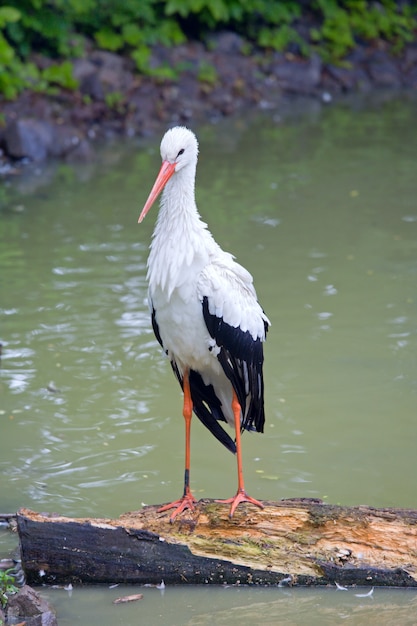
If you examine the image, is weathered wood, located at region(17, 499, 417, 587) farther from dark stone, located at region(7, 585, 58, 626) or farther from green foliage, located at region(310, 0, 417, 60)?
green foliage, located at region(310, 0, 417, 60)

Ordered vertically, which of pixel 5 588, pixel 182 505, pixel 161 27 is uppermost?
pixel 161 27

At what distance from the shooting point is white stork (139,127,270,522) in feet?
15.7

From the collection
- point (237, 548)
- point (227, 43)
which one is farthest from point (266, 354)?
point (227, 43)

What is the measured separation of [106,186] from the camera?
12391 mm

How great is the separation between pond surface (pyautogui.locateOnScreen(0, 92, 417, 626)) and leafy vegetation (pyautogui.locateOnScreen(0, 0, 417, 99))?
254cm

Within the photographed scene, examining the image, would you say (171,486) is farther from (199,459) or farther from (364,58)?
(364,58)

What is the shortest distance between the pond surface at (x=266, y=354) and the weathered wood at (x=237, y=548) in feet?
0.31

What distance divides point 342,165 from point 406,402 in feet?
22.3

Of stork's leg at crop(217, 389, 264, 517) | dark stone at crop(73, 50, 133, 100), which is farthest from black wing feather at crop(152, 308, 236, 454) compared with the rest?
dark stone at crop(73, 50, 133, 100)

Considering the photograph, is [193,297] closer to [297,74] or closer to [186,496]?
[186,496]

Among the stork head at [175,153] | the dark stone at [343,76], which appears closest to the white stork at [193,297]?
the stork head at [175,153]

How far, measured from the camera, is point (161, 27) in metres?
17.1

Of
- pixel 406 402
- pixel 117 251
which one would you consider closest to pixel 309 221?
pixel 117 251

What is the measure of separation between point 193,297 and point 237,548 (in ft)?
3.93
